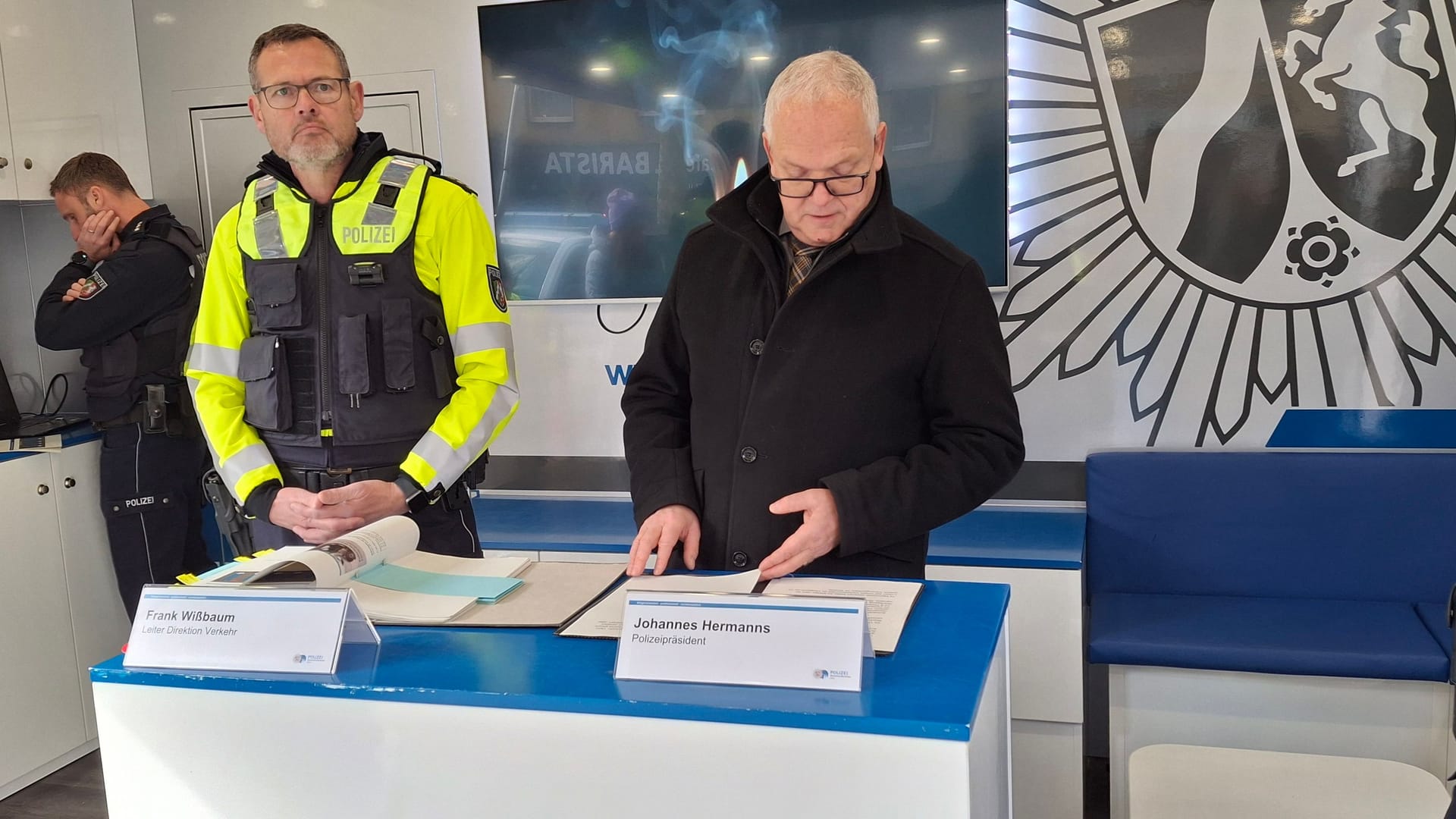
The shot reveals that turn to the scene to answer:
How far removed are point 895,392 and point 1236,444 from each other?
6.10 ft

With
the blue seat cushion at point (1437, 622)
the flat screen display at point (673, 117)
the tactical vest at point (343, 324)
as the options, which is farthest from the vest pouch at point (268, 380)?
the blue seat cushion at point (1437, 622)

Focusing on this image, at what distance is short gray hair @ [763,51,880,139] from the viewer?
1.66 metres

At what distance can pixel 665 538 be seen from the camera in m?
1.70

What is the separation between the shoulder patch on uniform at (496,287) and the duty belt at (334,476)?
1.24 feet

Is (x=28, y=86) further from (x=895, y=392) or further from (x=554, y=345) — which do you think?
(x=895, y=392)

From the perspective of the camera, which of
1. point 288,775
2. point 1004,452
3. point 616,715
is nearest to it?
point 616,715

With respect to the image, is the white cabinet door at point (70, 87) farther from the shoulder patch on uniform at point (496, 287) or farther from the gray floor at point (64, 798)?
the shoulder patch on uniform at point (496, 287)

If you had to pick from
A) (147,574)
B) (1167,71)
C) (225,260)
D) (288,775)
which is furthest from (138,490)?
(1167,71)

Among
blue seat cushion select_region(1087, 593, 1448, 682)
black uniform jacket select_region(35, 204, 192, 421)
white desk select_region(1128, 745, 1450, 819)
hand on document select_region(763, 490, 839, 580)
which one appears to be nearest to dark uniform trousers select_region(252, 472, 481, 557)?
hand on document select_region(763, 490, 839, 580)

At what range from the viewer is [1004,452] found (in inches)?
68.5

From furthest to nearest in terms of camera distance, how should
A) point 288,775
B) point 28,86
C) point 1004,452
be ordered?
point 28,86
point 1004,452
point 288,775

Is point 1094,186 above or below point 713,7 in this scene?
below

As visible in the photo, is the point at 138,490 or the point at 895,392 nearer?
the point at 895,392

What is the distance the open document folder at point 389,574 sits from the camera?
4.88 feet
